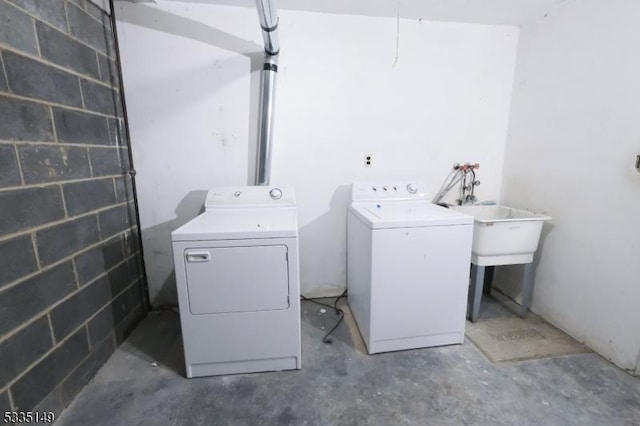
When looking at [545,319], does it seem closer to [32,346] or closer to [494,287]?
[494,287]

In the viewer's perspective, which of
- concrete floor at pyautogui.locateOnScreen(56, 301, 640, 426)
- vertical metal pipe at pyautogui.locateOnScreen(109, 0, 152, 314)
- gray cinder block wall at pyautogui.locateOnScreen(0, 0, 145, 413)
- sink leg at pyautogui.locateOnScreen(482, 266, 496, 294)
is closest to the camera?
gray cinder block wall at pyautogui.locateOnScreen(0, 0, 145, 413)

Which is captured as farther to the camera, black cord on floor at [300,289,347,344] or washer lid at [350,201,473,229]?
black cord on floor at [300,289,347,344]

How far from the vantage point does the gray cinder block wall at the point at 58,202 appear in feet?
3.59

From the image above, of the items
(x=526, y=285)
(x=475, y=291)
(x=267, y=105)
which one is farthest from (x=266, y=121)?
(x=526, y=285)

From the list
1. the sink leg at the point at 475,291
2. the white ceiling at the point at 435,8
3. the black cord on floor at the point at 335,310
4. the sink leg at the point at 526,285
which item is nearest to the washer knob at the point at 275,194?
the black cord on floor at the point at 335,310

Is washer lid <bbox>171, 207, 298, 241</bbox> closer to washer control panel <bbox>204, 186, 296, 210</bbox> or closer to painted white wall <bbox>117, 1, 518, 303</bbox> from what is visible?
washer control panel <bbox>204, 186, 296, 210</bbox>

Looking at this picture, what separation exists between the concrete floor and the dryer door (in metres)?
0.43

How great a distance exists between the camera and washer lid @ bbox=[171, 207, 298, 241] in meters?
1.34

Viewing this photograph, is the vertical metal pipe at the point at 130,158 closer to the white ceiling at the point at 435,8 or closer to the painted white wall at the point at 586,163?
the white ceiling at the point at 435,8

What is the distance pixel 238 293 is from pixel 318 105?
1422 mm

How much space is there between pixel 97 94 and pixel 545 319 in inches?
129

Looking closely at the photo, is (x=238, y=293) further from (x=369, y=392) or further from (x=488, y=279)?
(x=488, y=279)

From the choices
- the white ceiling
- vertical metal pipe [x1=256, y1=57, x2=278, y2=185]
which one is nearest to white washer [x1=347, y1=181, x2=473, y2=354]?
vertical metal pipe [x1=256, y1=57, x2=278, y2=185]

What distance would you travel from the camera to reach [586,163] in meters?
1.70
